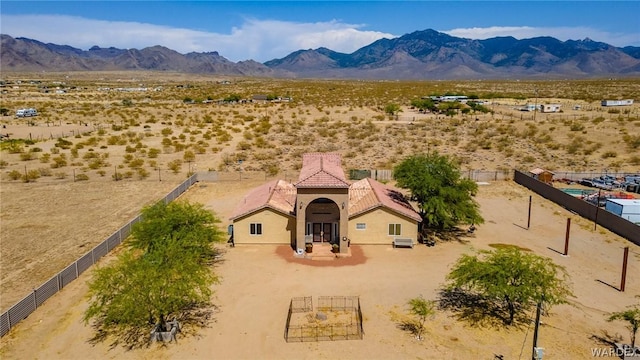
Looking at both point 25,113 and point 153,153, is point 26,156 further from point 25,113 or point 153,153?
point 25,113

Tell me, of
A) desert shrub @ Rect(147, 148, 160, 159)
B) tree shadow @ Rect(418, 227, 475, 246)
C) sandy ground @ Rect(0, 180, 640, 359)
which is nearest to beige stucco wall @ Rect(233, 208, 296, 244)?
sandy ground @ Rect(0, 180, 640, 359)

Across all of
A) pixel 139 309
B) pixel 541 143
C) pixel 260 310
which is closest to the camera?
Answer: pixel 139 309

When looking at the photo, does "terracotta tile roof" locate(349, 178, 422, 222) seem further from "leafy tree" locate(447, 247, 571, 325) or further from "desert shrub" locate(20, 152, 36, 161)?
"desert shrub" locate(20, 152, 36, 161)

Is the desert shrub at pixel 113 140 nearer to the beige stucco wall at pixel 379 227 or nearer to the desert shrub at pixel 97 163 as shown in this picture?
the desert shrub at pixel 97 163

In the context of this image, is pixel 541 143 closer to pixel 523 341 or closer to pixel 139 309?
pixel 523 341

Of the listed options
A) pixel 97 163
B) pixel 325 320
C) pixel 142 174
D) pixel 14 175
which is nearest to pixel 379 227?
pixel 325 320

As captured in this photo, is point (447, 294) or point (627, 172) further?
point (627, 172)

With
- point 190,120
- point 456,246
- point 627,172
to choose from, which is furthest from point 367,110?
point 456,246
